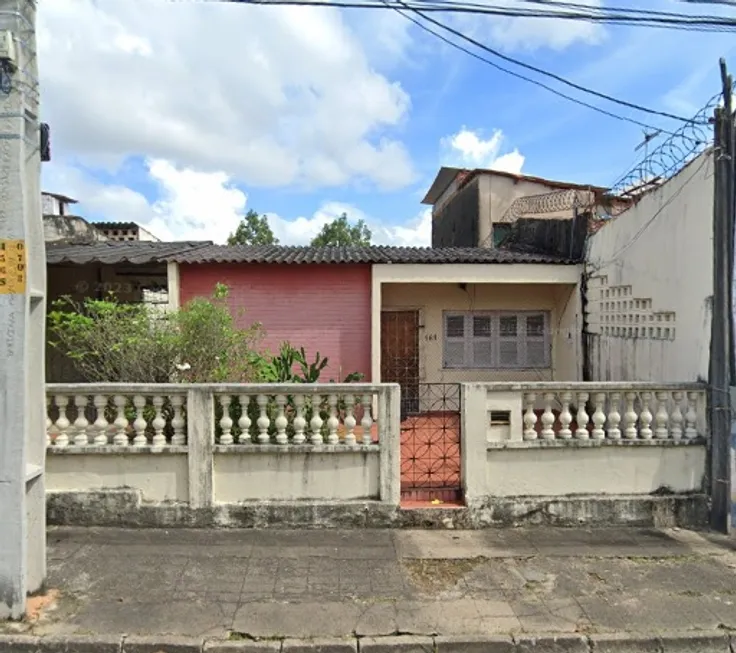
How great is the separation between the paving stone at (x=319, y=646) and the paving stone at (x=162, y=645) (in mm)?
526

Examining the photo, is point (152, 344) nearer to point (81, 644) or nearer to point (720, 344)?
point (81, 644)

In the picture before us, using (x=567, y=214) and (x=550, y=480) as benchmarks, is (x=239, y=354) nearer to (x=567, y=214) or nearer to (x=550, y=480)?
(x=550, y=480)

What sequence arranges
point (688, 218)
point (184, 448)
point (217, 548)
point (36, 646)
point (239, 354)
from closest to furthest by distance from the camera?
point (36, 646) < point (217, 548) < point (184, 448) < point (688, 218) < point (239, 354)

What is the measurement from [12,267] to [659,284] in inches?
240

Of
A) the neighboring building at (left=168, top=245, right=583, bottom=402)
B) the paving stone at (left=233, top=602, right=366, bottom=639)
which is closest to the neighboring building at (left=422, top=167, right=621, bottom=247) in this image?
the neighboring building at (left=168, top=245, right=583, bottom=402)

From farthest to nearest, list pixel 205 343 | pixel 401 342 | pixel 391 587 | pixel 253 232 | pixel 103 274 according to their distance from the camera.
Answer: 1. pixel 253 232
2. pixel 401 342
3. pixel 103 274
4. pixel 205 343
5. pixel 391 587

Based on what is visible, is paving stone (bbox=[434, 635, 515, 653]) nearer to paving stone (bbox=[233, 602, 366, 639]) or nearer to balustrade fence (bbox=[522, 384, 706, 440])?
paving stone (bbox=[233, 602, 366, 639])

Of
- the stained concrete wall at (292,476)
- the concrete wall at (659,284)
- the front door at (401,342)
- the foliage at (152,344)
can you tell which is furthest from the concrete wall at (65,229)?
the concrete wall at (659,284)

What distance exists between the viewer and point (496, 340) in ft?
34.4

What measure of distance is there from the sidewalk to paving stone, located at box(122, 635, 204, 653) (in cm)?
4

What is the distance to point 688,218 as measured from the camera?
5305mm

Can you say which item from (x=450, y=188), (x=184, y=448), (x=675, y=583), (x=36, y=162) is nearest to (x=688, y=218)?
(x=675, y=583)

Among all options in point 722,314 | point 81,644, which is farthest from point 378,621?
point 722,314

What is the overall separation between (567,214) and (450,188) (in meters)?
8.09
